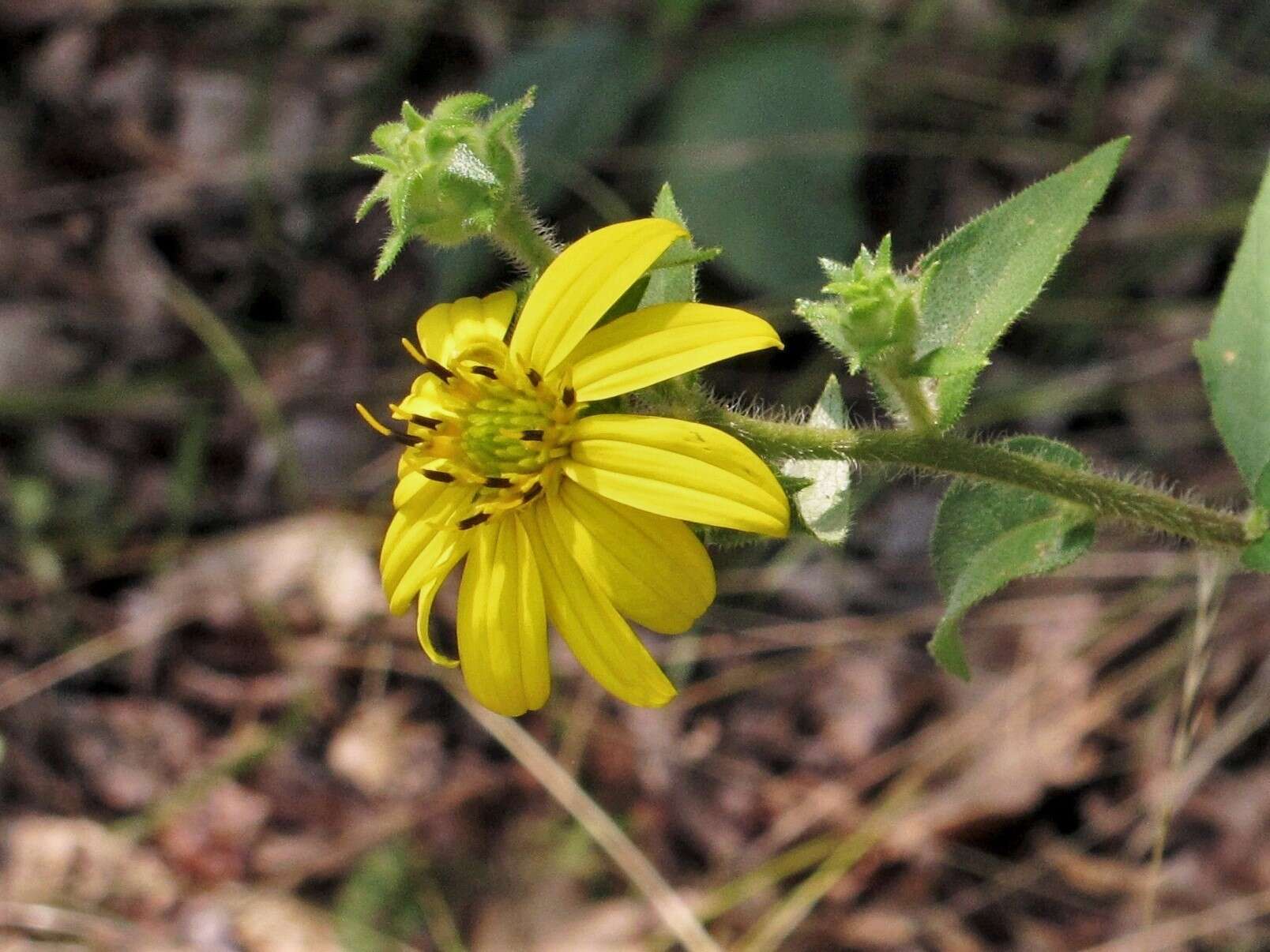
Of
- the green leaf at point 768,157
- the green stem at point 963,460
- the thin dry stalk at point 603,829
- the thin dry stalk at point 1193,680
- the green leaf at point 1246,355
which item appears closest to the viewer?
the green stem at point 963,460

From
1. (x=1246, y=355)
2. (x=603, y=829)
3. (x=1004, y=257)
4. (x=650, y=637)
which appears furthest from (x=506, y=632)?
(x=650, y=637)

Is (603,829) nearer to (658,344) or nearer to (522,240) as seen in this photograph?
(522,240)

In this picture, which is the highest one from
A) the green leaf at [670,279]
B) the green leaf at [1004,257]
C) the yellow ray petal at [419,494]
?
the green leaf at [670,279]

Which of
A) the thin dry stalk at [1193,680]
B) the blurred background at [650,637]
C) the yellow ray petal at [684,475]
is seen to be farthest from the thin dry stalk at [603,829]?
the yellow ray petal at [684,475]

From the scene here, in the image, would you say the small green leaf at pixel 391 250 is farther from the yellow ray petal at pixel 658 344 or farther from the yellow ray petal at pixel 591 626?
the yellow ray petal at pixel 591 626

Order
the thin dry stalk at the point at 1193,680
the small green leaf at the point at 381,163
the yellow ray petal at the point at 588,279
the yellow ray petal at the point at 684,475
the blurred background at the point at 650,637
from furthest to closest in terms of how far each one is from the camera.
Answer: the blurred background at the point at 650,637 → the thin dry stalk at the point at 1193,680 → the small green leaf at the point at 381,163 → the yellow ray petal at the point at 588,279 → the yellow ray petal at the point at 684,475

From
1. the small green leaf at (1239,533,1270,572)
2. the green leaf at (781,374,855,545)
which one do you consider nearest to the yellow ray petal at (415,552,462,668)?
the green leaf at (781,374,855,545)

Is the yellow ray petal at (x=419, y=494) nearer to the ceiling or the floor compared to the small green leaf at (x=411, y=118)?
nearer to the floor

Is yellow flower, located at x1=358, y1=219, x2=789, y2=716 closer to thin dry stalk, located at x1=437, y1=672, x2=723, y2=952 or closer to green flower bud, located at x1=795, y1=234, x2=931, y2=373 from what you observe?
green flower bud, located at x1=795, y1=234, x2=931, y2=373

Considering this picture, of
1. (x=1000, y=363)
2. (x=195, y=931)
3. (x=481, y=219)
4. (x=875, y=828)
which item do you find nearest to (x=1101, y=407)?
(x=1000, y=363)
